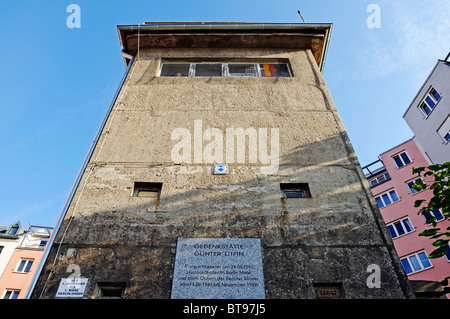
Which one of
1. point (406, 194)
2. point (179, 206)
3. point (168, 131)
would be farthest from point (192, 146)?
point (406, 194)

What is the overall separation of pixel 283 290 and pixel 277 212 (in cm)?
131

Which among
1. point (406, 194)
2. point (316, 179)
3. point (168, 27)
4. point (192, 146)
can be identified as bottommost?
point (316, 179)

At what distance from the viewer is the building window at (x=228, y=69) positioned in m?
8.24

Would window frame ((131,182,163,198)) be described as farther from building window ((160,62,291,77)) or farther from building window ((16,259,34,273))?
building window ((16,259,34,273))

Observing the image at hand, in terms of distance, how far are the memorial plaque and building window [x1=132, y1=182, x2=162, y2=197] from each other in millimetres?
1217

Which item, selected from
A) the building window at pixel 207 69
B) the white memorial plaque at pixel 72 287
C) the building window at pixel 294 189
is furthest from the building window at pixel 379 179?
the white memorial plaque at pixel 72 287

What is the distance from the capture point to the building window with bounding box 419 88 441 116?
1828 cm

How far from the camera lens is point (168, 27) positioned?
29.0 feet

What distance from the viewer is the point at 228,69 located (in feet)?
27.5

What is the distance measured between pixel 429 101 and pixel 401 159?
739 cm

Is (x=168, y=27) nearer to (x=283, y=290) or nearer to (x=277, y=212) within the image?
(x=277, y=212)

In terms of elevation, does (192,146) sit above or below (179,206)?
above

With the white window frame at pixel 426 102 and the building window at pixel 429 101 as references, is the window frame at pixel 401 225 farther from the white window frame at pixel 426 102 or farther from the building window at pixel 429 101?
the building window at pixel 429 101

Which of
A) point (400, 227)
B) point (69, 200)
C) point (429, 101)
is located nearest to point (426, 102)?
point (429, 101)
